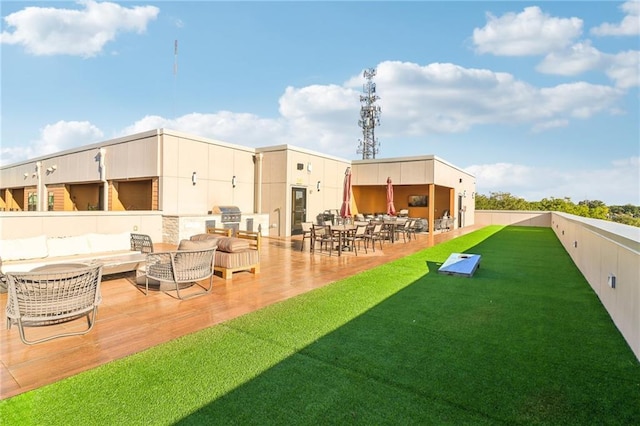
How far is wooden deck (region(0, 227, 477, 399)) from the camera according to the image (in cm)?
292

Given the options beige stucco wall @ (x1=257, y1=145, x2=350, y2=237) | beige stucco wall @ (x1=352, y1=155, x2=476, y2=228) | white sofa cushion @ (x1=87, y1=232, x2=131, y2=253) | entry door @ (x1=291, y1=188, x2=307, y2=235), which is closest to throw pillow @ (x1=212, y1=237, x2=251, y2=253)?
white sofa cushion @ (x1=87, y1=232, x2=131, y2=253)

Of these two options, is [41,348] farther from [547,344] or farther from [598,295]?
[598,295]

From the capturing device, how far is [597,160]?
18234 millimetres

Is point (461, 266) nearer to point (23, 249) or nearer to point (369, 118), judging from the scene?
point (23, 249)

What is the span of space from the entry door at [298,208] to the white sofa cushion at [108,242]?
7586 millimetres

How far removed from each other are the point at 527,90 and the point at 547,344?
60.7 feet

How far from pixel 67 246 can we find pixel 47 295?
381cm

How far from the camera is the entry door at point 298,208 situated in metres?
14.1

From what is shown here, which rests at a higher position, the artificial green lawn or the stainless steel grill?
the stainless steel grill


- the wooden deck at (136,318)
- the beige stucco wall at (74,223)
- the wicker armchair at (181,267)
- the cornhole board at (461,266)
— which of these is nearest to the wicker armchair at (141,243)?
the wooden deck at (136,318)

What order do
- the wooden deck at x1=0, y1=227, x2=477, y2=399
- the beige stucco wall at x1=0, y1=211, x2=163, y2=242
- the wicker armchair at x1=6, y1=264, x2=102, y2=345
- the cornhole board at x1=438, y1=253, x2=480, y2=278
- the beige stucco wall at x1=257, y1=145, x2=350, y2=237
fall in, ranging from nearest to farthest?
1. the wooden deck at x1=0, y1=227, x2=477, y2=399
2. the wicker armchair at x1=6, y1=264, x2=102, y2=345
3. the cornhole board at x1=438, y1=253, x2=480, y2=278
4. the beige stucco wall at x1=0, y1=211, x2=163, y2=242
5. the beige stucco wall at x1=257, y1=145, x2=350, y2=237

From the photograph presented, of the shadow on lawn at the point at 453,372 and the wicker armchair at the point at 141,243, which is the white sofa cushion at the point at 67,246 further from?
the shadow on lawn at the point at 453,372

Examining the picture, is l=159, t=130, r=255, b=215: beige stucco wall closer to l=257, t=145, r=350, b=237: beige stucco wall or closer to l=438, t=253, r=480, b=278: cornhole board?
l=257, t=145, r=350, b=237: beige stucco wall

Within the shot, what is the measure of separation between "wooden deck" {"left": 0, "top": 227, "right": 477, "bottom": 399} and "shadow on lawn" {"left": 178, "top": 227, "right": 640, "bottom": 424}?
4.29 ft
